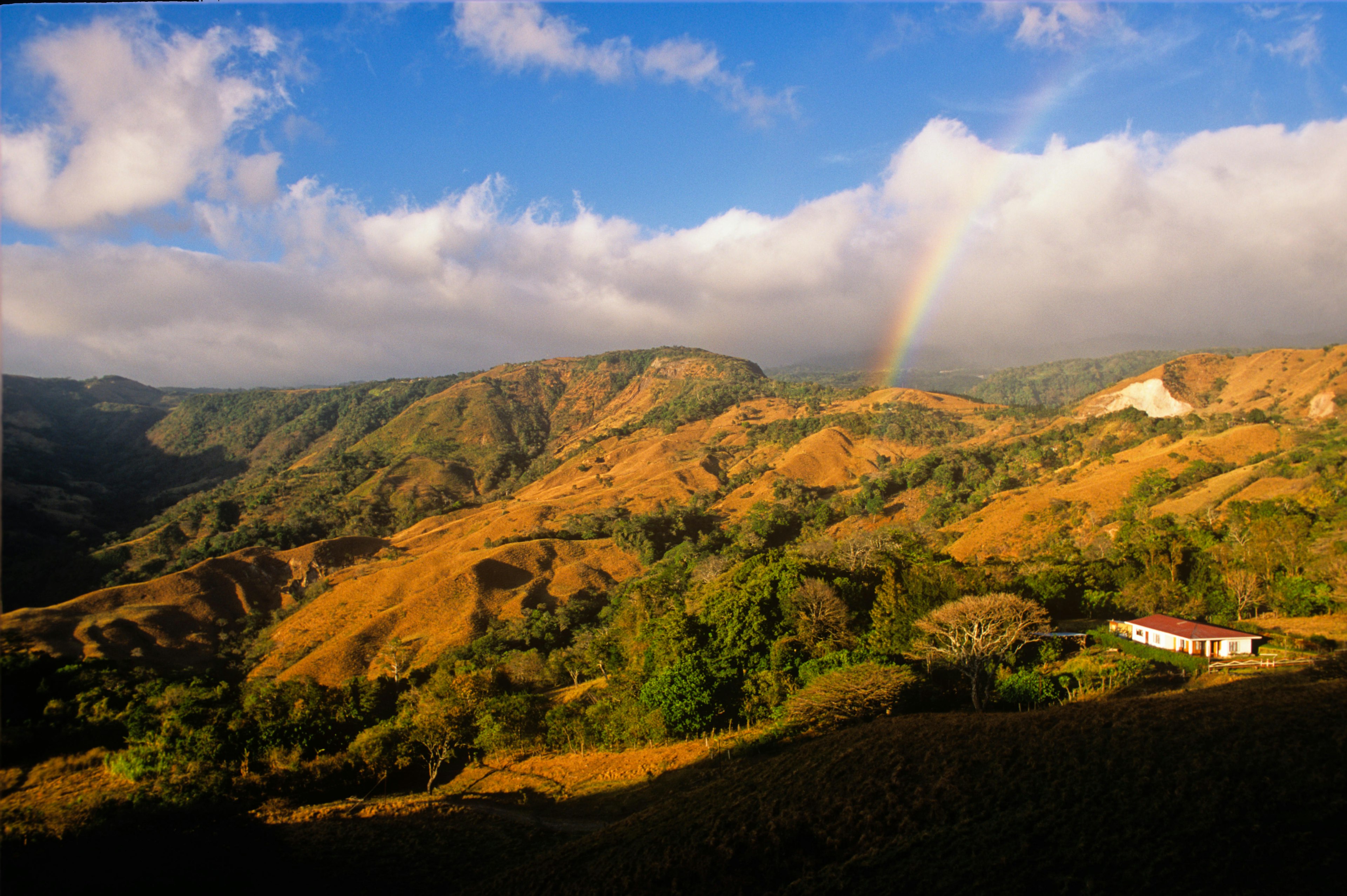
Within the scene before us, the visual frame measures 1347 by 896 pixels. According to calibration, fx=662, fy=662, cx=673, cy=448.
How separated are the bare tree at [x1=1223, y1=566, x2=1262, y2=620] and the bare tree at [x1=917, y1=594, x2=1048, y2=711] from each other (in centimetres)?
1134

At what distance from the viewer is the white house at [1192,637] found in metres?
22.1

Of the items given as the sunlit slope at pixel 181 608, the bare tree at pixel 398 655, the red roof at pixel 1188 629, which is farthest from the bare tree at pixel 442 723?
the red roof at pixel 1188 629

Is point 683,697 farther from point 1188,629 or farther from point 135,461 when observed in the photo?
point 135,461

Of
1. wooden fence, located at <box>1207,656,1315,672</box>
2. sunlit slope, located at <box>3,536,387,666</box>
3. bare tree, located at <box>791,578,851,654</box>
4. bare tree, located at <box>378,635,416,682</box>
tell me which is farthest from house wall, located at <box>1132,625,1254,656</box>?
sunlit slope, located at <box>3,536,387,666</box>

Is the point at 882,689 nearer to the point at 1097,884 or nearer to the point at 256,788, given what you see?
the point at 1097,884

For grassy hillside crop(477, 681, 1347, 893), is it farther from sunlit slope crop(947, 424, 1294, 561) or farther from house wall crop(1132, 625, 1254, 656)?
sunlit slope crop(947, 424, 1294, 561)

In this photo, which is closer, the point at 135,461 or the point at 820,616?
the point at 820,616

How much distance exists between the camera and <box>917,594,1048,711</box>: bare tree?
20.7 meters

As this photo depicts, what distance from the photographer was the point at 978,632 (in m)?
21.0

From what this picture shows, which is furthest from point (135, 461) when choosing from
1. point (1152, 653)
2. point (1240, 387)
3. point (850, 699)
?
point (1240, 387)

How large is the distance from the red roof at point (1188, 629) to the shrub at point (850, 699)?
1110cm

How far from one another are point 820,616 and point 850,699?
21.4ft

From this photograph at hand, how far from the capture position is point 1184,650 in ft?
74.1

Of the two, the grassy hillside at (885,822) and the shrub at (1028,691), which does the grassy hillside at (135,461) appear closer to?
the grassy hillside at (885,822)
